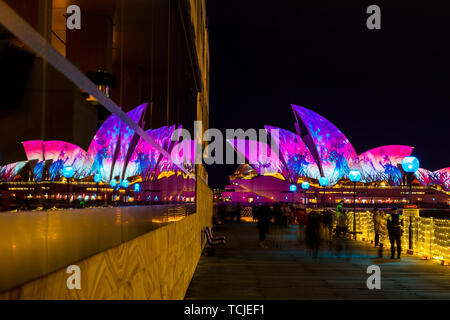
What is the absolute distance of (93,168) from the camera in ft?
6.95

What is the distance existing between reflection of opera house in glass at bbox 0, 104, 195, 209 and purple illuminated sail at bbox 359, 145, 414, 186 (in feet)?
250

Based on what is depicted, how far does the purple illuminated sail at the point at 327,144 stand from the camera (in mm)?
59312

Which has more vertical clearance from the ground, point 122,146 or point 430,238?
point 122,146

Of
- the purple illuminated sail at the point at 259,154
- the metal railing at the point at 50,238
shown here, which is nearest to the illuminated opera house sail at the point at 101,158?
the metal railing at the point at 50,238

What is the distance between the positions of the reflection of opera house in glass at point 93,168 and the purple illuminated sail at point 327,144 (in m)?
55.9

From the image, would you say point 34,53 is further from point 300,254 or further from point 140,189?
point 300,254

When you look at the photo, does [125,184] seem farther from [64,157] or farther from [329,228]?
[329,228]

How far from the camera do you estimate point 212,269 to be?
11.7m

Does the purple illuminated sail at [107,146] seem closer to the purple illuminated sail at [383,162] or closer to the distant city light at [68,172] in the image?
the distant city light at [68,172]

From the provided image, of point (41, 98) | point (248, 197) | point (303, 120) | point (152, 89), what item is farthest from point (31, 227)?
point (248, 197)

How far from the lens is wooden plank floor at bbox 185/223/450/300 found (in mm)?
8500

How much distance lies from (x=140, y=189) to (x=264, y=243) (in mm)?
14698

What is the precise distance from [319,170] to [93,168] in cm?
6429

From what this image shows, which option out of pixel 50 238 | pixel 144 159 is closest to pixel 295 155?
pixel 144 159
